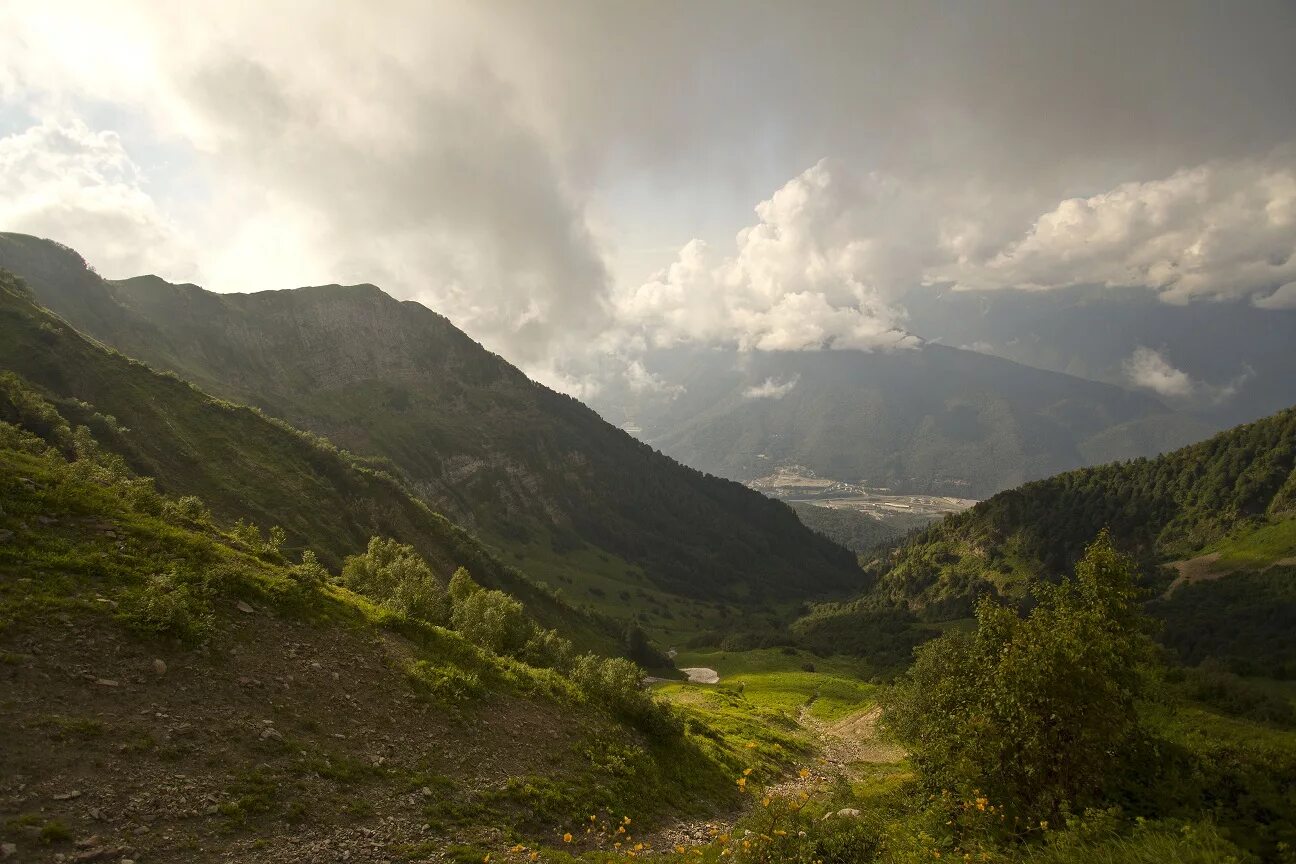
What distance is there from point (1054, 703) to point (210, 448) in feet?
347

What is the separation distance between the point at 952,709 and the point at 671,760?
19.7 m

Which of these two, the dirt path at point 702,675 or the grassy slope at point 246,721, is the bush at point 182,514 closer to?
the grassy slope at point 246,721

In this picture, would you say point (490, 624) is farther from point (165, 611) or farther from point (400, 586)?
point (165, 611)

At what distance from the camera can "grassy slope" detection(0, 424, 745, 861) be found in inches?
675

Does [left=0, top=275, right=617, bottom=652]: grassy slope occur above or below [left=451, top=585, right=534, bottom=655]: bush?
above

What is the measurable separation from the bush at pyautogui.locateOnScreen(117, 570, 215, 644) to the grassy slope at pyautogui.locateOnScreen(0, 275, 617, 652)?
5279cm

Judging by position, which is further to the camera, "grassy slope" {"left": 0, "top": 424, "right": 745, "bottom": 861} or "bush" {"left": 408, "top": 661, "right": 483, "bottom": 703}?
"bush" {"left": 408, "top": 661, "right": 483, "bottom": 703}

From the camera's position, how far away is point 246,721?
877 inches

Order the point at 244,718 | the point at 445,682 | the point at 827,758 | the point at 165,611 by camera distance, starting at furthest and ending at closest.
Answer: the point at 827,758 → the point at 445,682 → the point at 165,611 → the point at 244,718

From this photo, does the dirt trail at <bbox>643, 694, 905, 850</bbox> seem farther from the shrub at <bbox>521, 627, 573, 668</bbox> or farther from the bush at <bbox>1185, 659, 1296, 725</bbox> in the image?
the bush at <bbox>1185, 659, 1296, 725</bbox>

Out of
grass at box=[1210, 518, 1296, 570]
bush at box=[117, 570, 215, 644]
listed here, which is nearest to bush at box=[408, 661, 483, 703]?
bush at box=[117, 570, 215, 644]

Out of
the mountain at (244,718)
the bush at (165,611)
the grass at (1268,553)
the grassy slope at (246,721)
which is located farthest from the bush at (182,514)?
the grass at (1268,553)

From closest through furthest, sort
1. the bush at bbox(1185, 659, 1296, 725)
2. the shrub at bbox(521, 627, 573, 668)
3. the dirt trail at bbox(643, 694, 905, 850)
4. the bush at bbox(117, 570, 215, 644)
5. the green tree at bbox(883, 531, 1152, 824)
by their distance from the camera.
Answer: the green tree at bbox(883, 531, 1152, 824), the bush at bbox(117, 570, 215, 644), the dirt trail at bbox(643, 694, 905, 850), the bush at bbox(1185, 659, 1296, 725), the shrub at bbox(521, 627, 573, 668)

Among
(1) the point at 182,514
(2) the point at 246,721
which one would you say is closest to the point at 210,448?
(1) the point at 182,514
